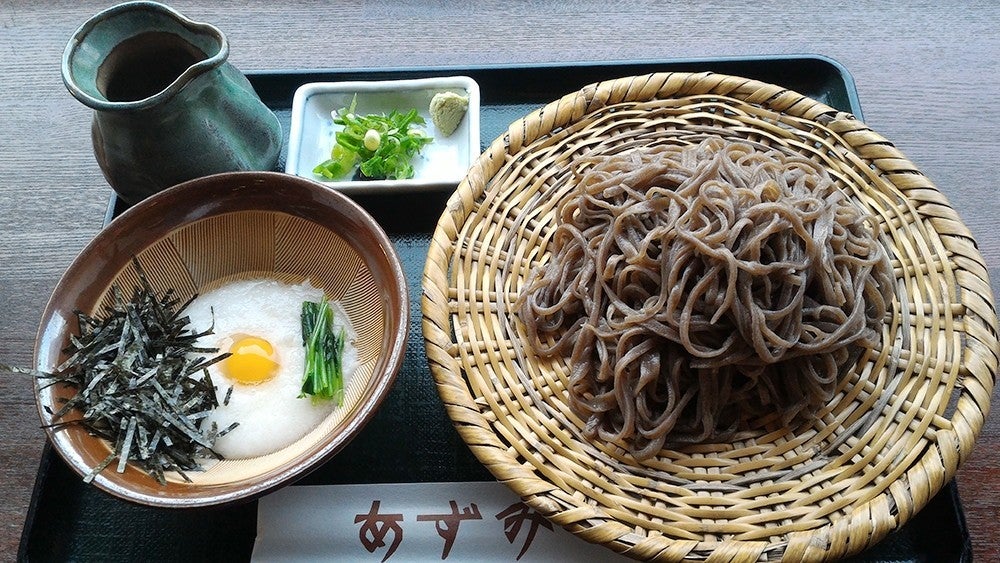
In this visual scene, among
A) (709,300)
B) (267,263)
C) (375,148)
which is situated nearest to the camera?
(709,300)

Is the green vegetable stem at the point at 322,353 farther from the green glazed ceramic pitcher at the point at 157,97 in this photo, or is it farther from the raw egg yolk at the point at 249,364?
the green glazed ceramic pitcher at the point at 157,97

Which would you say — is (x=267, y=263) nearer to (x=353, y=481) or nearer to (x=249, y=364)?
(x=249, y=364)

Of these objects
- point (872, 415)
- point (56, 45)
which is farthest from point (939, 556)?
point (56, 45)

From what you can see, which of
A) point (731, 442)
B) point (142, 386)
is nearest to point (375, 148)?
point (142, 386)

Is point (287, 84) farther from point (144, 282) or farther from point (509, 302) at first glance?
point (509, 302)

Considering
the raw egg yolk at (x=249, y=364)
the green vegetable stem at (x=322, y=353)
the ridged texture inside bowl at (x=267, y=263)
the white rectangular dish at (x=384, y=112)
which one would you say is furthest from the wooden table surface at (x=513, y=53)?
the green vegetable stem at (x=322, y=353)

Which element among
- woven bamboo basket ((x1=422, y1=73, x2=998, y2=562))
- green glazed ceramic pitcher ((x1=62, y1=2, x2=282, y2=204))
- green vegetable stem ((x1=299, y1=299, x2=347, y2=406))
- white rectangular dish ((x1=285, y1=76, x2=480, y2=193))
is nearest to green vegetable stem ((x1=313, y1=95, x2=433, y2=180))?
white rectangular dish ((x1=285, y1=76, x2=480, y2=193))
